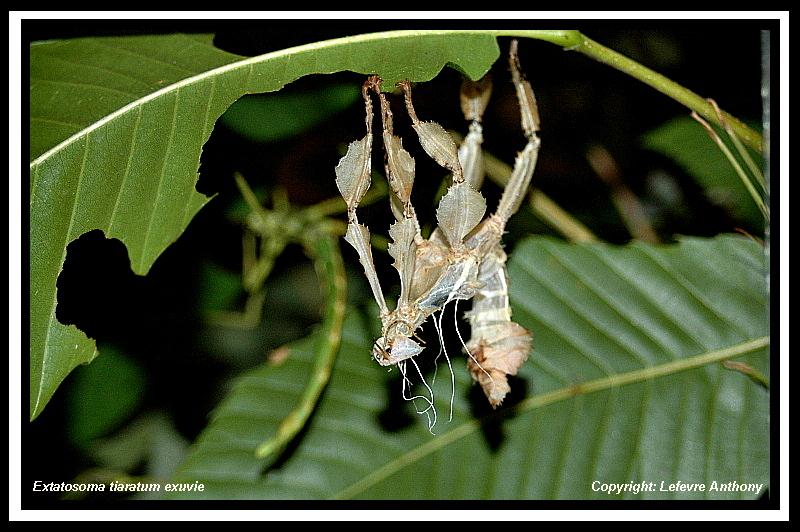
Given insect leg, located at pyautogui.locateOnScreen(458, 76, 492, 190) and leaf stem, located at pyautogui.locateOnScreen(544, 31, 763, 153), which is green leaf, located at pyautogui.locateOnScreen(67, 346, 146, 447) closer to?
insect leg, located at pyautogui.locateOnScreen(458, 76, 492, 190)

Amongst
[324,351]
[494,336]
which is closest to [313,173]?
[324,351]

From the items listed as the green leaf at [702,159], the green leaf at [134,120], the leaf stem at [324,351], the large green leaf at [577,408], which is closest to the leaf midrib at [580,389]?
the large green leaf at [577,408]

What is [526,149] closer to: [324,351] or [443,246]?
[443,246]

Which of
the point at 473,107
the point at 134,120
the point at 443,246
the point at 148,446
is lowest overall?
the point at 148,446

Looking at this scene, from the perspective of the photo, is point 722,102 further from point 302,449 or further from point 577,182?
point 302,449

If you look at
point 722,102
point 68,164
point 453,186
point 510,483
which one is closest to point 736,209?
point 722,102

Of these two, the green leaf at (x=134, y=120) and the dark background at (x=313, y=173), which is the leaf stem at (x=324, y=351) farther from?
the green leaf at (x=134, y=120)
